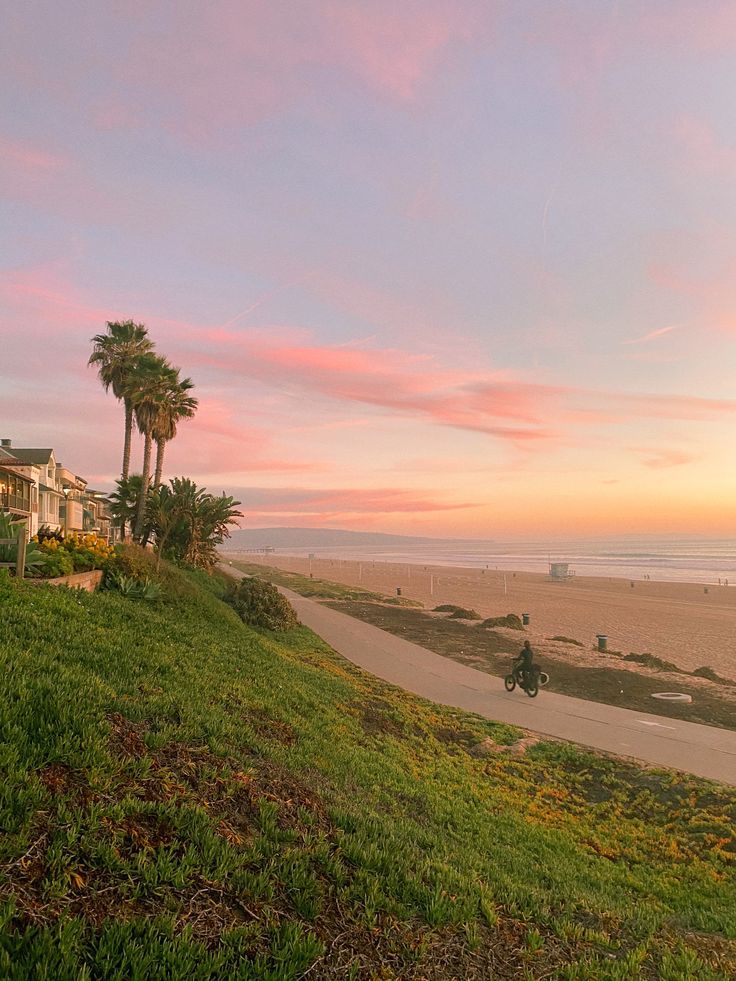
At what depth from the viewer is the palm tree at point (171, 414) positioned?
36.6 meters

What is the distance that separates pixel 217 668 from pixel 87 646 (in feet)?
8.84

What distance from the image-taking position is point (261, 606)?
2286 centimetres

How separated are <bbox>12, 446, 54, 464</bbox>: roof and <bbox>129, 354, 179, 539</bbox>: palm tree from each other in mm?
21843

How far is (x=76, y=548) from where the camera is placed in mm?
15633

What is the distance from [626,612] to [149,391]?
36.0 m

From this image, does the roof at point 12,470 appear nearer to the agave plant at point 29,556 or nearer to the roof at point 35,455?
the roof at point 35,455

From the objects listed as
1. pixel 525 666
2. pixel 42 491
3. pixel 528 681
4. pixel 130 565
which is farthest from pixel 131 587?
pixel 42 491

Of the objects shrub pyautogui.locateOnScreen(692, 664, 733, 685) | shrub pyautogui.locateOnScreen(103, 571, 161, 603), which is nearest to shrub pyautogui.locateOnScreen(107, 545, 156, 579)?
shrub pyautogui.locateOnScreen(103, 571, 161, 603)

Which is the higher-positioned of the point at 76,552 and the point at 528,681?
the point at 76,552

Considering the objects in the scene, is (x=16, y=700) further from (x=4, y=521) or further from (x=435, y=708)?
(x=4, y=521)

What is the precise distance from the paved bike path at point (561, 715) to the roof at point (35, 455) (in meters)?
43.3

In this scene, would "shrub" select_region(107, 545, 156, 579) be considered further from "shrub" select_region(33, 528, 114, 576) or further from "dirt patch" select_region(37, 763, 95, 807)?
"dirt patch" select_region(37, 763, 95, 807)

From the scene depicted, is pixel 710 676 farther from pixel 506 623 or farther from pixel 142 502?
pixel 142 502

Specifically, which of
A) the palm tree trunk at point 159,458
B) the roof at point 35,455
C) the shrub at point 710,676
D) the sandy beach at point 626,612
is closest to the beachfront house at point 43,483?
the roof at point 35,455
